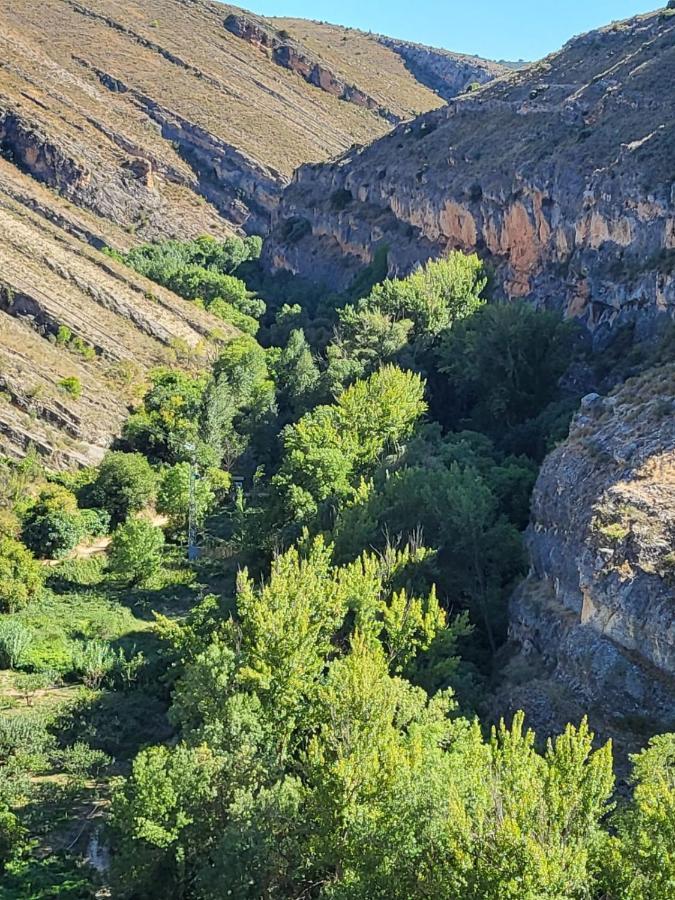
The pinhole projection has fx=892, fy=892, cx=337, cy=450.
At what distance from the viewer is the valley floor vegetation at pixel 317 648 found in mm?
13688

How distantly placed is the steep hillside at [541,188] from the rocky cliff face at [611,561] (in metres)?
15.3

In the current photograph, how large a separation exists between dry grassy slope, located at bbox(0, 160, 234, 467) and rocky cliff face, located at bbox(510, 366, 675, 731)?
2920cm

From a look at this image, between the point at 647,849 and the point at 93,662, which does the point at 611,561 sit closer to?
the point at 647,849

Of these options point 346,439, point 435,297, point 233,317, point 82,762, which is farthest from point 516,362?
point 233,317

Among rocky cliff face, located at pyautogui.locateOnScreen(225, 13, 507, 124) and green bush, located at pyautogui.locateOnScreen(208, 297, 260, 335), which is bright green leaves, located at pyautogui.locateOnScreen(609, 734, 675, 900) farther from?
rocky cliff face, located at pyautogui.locateOnScreen(225, 13, 507, 124)

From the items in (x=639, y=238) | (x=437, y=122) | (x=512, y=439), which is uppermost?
(x=437, y=122)

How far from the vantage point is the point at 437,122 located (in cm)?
7444

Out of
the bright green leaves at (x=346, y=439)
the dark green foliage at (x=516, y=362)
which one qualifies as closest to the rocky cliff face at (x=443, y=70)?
the dark green foliage at (x=516, y=362)

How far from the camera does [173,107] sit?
111m

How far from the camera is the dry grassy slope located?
157ft

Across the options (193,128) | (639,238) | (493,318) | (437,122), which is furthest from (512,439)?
(193,128)

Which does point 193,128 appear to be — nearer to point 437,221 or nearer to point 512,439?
point 437,221

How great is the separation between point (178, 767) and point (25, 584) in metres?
19.7

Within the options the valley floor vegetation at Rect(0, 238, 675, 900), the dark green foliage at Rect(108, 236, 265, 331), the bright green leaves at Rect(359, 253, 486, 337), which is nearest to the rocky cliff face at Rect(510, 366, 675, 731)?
the valley floor vegetation at Rect(0, 238, 675, 900)
